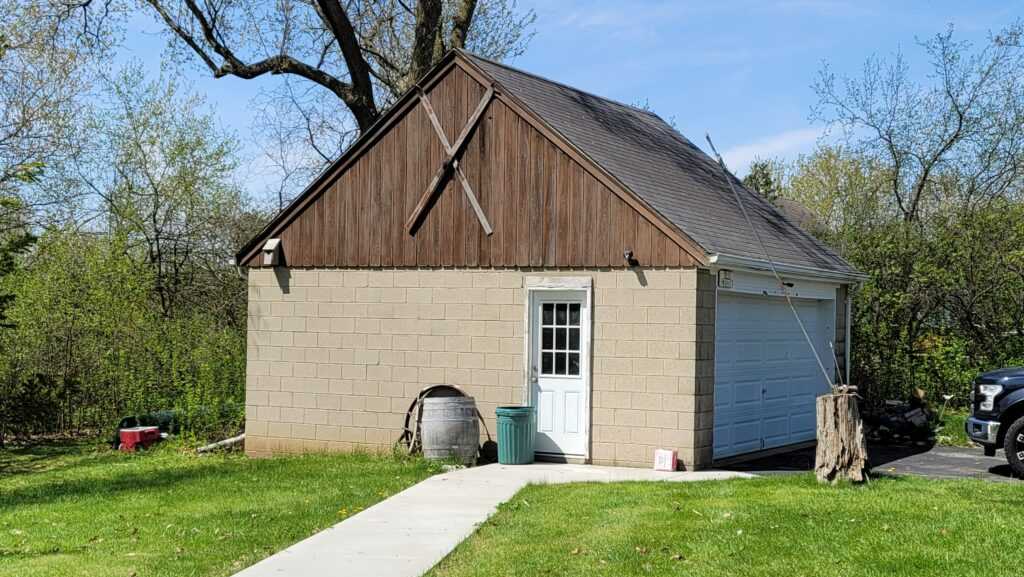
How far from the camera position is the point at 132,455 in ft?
57.5

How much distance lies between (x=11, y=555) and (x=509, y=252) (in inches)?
287

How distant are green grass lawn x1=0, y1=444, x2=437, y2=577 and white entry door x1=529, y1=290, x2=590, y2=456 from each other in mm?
1730

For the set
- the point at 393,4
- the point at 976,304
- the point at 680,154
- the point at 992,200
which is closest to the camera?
the point at 680,154

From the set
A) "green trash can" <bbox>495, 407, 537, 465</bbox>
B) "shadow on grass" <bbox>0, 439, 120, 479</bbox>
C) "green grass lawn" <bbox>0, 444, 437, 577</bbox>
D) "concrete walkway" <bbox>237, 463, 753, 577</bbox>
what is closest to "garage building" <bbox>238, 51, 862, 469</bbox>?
"green trash can" <bbox>495, 407, 537, 465</bbox>

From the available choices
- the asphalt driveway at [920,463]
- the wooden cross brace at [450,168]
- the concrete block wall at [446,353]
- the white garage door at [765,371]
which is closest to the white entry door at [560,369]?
the concrete block wall at [446,353]

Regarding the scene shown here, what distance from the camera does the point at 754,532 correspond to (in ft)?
30.3

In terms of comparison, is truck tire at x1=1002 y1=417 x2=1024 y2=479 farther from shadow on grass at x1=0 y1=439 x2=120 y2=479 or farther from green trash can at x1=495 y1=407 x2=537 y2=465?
shadow on grass at x1=0 y1=439 x2=120 y2=479

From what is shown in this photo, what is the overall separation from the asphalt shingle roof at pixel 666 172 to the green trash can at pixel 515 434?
3.09 metres

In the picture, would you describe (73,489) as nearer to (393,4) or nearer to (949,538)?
(949,538)

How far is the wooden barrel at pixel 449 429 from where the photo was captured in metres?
14.2

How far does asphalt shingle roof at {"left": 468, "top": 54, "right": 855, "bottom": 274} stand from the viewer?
569 inches

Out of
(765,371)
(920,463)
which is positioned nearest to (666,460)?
(765,371)

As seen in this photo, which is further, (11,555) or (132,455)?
(132,455)

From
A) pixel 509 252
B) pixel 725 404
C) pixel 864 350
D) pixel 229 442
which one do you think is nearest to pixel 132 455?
pixel 229 442
